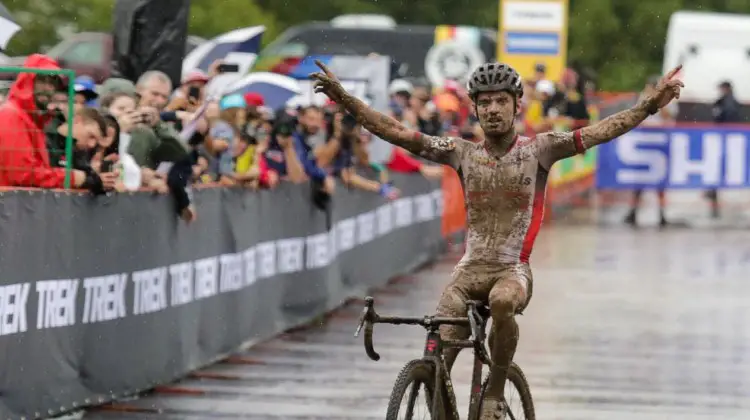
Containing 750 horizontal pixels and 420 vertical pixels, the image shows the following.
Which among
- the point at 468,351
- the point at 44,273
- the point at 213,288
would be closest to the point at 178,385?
the point at 213,288

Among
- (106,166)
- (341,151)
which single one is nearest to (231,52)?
(341,151)

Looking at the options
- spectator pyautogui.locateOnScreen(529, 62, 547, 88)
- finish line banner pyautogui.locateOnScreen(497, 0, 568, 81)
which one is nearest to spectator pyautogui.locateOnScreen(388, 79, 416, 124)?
spectator pyautogui.locateOnScreen(529, 62, 547, 88)

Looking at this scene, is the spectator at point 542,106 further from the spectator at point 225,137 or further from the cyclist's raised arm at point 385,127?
the cyclist's raised arm at point 385,127

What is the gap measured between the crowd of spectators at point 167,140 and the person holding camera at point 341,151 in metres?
0.01

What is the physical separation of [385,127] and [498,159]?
22.6 inches

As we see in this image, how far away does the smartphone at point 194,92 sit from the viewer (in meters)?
15.2

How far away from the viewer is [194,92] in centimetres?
1528

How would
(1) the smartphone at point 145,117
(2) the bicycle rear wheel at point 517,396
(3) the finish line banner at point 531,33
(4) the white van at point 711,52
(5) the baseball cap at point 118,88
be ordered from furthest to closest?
(4) the white van at point 711,52
(3) the finish line banner at point 531,33
(5) the baseball cap at point 118,88
(1) the smartphone at point 145,117
(2) the bicycle rear wheel at point 517,396

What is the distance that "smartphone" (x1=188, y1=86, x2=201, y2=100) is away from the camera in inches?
599

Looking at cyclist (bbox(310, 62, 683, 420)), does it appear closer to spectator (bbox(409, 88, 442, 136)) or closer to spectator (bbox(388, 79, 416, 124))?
spectator (bbox(409, 88, 442, 136))

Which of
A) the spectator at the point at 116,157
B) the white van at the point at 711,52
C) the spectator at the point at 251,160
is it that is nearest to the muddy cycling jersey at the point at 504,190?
the spectator at the point at 116,157

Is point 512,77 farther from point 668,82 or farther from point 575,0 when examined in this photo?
point 575,0

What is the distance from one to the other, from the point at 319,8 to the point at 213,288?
52066 mm

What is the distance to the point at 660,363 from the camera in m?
15.2
